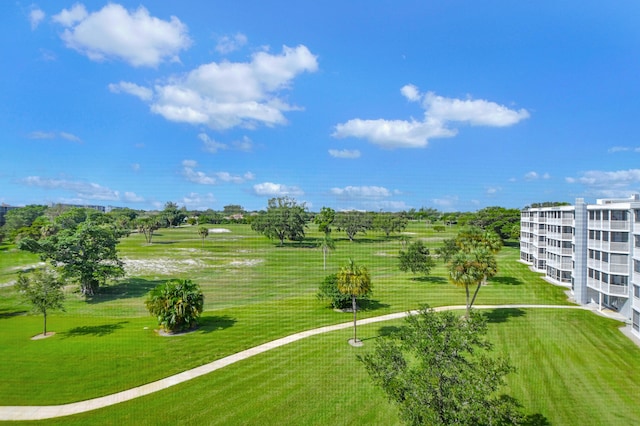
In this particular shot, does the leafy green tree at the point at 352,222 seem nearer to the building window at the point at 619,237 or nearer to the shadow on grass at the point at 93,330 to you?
the building window at the point at 619,237

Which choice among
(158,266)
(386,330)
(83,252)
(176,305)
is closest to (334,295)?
(386,330)

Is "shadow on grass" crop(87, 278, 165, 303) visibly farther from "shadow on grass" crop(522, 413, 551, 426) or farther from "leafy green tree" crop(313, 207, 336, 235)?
"leafy green tree" crop(313, 207, 336, 235)

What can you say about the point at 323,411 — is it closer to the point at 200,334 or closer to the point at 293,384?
the point at 293,384

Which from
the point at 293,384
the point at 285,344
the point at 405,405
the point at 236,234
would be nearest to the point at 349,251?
the point at 236,234

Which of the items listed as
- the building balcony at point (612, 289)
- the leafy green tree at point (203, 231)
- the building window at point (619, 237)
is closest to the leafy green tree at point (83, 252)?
the leafy green tree at point (203, 231)

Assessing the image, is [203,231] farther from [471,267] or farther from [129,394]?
[471,267]
